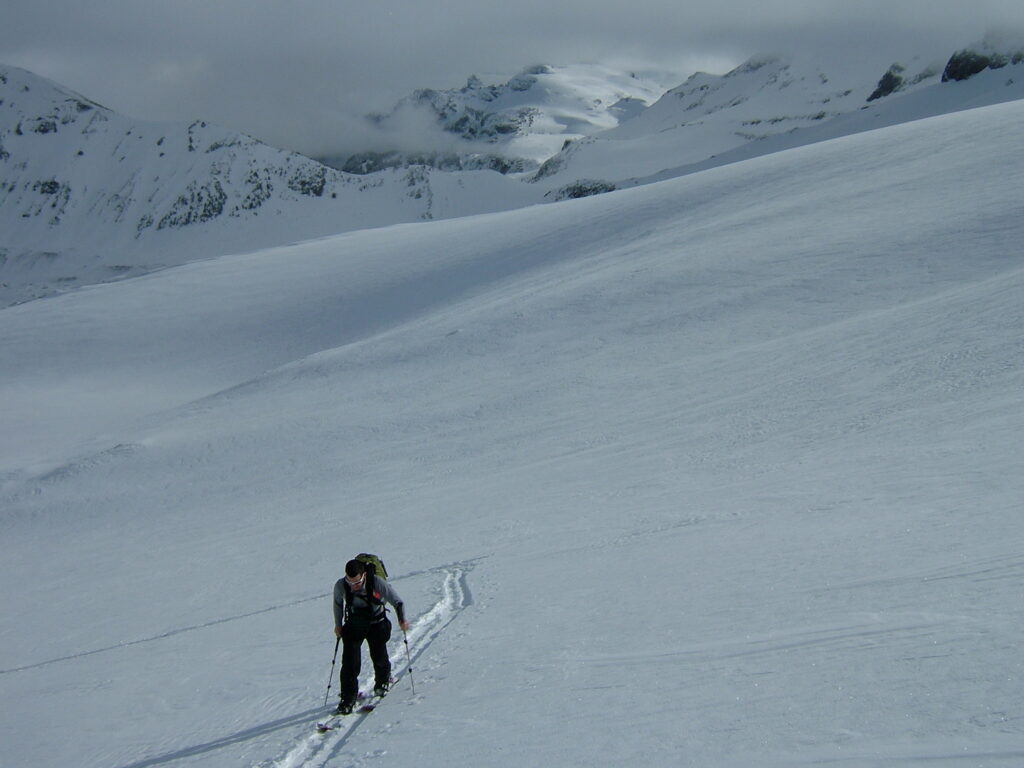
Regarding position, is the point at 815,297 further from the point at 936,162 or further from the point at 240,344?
the point at 240,344

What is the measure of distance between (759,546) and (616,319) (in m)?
18.1

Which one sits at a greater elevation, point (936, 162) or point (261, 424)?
point (936, 162)

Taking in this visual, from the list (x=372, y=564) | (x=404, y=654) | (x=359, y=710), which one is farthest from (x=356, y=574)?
(x=404, y=654)

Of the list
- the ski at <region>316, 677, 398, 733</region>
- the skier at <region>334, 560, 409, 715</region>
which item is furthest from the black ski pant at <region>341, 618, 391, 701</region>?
the ski at <region>316, 677, 398, 733</region>

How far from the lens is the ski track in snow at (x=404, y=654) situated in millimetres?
6500

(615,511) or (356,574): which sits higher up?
(356,574)

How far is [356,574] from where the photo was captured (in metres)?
7.31

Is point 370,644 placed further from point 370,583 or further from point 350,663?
point 370,583

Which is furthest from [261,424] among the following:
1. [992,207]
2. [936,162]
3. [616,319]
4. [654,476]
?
[936,162]

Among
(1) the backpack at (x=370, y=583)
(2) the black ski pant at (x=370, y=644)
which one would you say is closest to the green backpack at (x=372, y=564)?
(1) the backpack at (x=370, y=583)

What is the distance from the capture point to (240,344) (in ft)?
148

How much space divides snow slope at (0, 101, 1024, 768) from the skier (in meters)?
0.50

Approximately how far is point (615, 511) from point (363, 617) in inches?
240

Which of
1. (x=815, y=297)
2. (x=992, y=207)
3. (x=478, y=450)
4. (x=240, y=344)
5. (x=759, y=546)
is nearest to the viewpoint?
(x=759, y=546)
